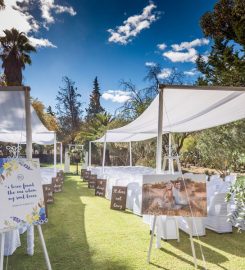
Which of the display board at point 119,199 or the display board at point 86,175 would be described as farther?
the display board at point 86,175

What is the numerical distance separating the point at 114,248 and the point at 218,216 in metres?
2.07

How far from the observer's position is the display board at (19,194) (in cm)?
299

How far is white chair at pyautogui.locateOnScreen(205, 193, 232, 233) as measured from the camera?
17.3 ft

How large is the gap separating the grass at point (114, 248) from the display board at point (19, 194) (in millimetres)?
1008

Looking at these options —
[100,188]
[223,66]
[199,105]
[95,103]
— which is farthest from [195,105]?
[95,103]

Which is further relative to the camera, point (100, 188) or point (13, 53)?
point (13, 53)

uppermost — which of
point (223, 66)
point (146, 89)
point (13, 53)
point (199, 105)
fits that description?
point (13, 53)

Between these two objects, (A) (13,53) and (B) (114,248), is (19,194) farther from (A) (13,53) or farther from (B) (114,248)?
(A) (13,53)

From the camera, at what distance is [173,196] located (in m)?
3.78

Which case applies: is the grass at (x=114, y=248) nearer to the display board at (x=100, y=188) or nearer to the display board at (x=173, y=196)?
the display board at (x=173, y=196)

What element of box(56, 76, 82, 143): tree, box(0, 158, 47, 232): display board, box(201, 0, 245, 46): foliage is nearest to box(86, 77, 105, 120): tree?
box(56, 76, 82, 143): tree

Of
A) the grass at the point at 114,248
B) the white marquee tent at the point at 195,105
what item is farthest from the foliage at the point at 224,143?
the grass at the point at 114,248

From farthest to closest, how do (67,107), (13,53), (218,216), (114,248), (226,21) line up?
(67,107) < (13,53) < (226,21) < (218,216) < (114,248)

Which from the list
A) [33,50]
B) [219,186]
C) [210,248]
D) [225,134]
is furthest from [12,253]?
[33,50]
